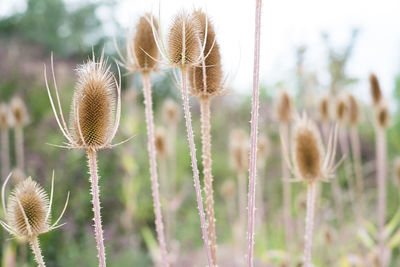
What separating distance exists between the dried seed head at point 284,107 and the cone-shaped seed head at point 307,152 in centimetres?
140

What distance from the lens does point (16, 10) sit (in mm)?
16016

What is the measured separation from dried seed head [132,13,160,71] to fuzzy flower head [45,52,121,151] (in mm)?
352

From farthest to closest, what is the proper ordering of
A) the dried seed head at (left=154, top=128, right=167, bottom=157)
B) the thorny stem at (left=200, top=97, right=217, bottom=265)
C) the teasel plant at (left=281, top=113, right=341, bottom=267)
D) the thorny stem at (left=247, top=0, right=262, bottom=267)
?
the dried seed head at (left=154, top=128, right=167, bottom=157) < the teasel plant at (left=281, top=113, right=341, bottom=267) < the thorny stem at (left=200, top=97, right=217, bottom=265) < the thorny stem at (left=247, top=0, right=262, bottom=267)

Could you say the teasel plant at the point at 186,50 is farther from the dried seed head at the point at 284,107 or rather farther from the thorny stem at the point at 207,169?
the dried seed head at the point at 284,107

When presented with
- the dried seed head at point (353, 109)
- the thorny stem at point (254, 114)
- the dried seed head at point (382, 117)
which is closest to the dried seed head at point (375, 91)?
the dried seed head at point (382, 117)

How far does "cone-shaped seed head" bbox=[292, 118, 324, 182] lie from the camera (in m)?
1.90

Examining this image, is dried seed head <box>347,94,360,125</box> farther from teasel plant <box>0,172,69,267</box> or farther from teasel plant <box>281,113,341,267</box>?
teasel plant <box>0,172,69,267</box>

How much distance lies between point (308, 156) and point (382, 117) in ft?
6.29

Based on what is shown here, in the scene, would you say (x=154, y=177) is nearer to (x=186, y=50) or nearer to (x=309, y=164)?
(x=186, y=50)

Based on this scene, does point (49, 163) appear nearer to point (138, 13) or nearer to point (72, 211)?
point (72, 211)

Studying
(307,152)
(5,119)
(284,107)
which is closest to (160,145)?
(284,107)

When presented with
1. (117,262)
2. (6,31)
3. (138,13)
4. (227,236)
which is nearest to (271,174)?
(227,236)

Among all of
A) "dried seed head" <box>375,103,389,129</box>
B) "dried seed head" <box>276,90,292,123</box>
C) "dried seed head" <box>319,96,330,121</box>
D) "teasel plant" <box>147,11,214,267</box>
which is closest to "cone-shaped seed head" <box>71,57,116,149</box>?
"teasel plant" <box>147,11,214,267</box>

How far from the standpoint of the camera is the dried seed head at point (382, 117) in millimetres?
3584
